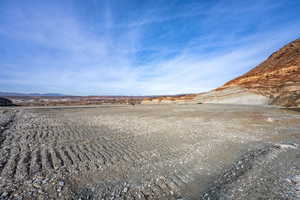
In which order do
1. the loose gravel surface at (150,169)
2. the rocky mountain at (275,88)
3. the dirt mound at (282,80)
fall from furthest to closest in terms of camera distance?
the rocky mountain at (275,88) < the dirt mound at (282,80) < the loose gravel surface at (150,169)

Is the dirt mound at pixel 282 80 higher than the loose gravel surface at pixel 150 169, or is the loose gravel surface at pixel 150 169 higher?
the dirt mound at pixel 282 80

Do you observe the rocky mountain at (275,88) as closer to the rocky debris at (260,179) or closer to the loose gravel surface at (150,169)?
the rocky debris at (260,179)

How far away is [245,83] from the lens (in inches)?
1393

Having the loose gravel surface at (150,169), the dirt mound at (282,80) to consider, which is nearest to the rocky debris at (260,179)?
the loose gravel surface at (150,169)

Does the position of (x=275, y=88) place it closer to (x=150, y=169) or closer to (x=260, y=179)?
(x=260, y=179)

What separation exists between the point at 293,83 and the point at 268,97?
4.95 m

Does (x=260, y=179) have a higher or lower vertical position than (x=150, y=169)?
higher

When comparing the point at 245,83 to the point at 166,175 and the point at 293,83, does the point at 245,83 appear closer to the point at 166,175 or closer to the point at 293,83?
the point at 293,83

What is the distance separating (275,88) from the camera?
2794cm

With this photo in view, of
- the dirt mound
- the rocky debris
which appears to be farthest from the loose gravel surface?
→ the dirt mound

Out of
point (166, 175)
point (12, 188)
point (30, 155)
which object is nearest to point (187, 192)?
point (166, 175)

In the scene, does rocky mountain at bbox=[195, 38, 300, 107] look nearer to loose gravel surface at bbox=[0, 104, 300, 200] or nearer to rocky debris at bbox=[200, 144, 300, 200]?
rocky debris at bbox=[200, 144, 300, 200]

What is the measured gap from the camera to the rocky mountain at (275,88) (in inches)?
972

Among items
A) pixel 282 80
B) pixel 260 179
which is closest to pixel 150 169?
pixel 260 179
